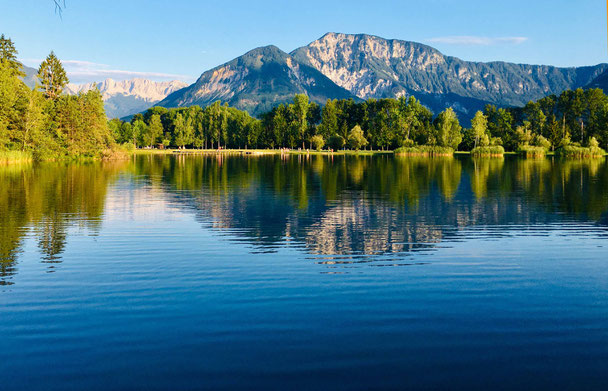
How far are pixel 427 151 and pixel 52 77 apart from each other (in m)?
136

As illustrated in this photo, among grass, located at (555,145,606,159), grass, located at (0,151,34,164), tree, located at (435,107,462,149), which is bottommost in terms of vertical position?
grass, located at (0,151,34,164)

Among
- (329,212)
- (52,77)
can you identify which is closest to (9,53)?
(52,77)

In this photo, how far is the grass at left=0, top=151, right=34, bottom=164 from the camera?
9800cm

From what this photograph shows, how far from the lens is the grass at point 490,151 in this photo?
178 meters

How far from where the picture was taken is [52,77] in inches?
5748

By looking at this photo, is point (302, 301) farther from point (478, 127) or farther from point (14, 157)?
point (478, 127)

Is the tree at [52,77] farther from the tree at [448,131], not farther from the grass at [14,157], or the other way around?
the tree at [448,131]

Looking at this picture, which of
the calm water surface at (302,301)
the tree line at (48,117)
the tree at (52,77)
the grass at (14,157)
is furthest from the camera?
the tree at (52,77)

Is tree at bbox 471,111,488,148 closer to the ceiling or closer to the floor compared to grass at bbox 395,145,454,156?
closer to the ceiling

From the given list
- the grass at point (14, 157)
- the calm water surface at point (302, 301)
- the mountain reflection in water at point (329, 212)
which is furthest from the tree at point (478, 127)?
the calm water surface at point (302, 301)

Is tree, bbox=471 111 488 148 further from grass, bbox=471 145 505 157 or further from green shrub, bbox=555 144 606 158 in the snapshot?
green shrub, bbox=555 144 606 158

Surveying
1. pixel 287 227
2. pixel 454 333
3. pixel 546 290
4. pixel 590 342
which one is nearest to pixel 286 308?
pixel 454 333

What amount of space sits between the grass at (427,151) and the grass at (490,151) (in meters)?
9.38

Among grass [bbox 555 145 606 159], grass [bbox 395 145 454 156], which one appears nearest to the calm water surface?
grass [bbox 555 145 606 159]
